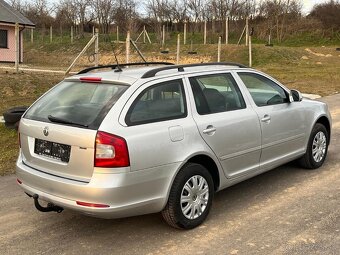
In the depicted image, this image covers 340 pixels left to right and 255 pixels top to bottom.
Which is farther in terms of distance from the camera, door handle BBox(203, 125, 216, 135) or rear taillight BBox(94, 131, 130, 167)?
door handle BBox(203, 125, 216, 135)

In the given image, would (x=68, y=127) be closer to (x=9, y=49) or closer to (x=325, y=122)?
(x=325, y=122)

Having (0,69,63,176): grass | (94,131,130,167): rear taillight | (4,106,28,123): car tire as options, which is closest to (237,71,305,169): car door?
(94,131,130,167): rear taillight

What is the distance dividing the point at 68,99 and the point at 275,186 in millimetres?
2707

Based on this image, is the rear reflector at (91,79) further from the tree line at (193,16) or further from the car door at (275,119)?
the tree line at (193,16)

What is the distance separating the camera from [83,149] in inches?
146

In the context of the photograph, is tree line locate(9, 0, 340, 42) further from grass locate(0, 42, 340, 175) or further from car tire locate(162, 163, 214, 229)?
car tire locate(162, 163, 214, 229)

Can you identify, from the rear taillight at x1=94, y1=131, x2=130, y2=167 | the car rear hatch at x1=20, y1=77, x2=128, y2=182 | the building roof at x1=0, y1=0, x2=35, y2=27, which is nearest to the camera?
the rear taillight at x1=94, y1=131, x2=130, y2=167

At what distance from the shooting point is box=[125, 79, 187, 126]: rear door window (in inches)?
154

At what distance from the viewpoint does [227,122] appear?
4551mm

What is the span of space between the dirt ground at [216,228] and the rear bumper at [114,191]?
0.36 meters

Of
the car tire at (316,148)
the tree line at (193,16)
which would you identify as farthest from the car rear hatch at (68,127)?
the tree line at (193,16)

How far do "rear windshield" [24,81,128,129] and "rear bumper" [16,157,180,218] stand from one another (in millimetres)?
490

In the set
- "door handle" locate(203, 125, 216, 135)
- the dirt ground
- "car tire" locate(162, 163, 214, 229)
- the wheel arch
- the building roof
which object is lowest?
the dirt ground

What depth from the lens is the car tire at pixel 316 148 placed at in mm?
5926
